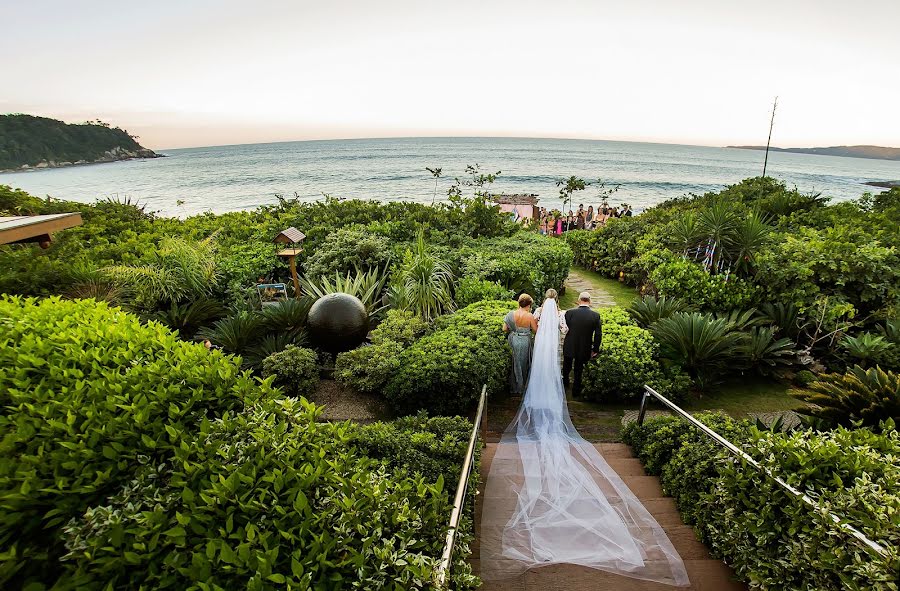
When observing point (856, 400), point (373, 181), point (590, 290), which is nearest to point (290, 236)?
point (590, 290)

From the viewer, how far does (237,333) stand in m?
7.29

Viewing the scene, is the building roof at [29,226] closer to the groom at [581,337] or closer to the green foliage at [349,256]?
the green foliage at [349,256]

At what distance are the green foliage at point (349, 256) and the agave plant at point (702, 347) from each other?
20.8 ft

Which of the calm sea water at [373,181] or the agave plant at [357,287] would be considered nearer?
the agave plant at [357,287]

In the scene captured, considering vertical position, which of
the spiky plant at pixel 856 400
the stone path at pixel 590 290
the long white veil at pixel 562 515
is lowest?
the stone path at pixel 590 290

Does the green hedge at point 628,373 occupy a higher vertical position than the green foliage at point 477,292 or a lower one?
lower

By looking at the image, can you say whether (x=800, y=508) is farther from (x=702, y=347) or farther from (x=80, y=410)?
(x=702, y=347)

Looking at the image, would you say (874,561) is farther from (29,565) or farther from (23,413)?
(23,413)

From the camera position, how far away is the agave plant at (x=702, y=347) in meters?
6.81

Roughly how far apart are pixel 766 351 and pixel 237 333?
9.14 meters

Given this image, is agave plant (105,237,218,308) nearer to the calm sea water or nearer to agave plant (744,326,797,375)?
agave plant (744,326,797,375)

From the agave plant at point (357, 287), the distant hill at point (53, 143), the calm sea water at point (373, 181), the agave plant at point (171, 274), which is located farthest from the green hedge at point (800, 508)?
the distant hill at point (53, 143)

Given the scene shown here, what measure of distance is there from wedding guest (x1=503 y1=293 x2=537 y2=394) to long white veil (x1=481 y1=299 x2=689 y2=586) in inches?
50.9

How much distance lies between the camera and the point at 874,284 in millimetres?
7402
